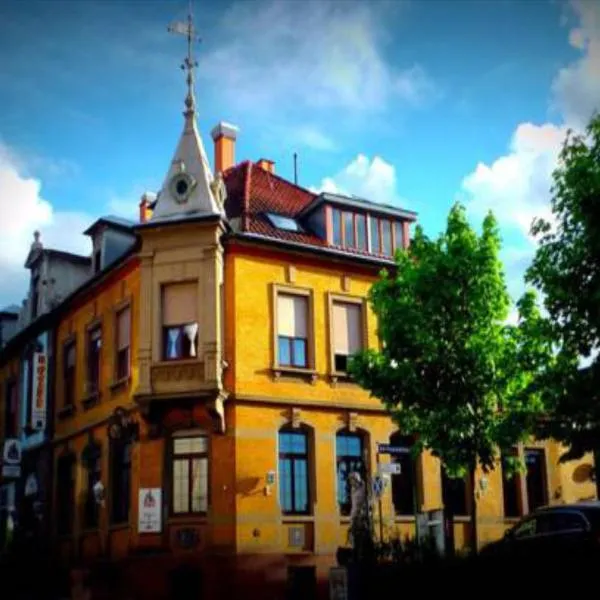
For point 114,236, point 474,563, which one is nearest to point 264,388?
point 114,236

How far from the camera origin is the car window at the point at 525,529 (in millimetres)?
18612

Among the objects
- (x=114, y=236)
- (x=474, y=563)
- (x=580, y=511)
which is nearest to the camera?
(x=474, y=563)

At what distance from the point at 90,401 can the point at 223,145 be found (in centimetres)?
956

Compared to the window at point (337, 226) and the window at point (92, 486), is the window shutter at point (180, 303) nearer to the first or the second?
the window at point (337, 226)

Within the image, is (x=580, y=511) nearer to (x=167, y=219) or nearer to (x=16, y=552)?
(x=167, y=219)

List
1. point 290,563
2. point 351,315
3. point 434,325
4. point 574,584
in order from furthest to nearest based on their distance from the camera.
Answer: point 351,315 → point 290,563 → point 434,325 → point 574,584

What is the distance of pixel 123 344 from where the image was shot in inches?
1048

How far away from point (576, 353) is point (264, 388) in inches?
360

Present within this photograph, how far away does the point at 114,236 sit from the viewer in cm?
2983

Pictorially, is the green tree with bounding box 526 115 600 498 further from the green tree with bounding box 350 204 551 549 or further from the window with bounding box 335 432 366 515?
the window with bounding box 335 432 366 515

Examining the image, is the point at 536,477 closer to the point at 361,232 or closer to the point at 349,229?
the point at 361,232

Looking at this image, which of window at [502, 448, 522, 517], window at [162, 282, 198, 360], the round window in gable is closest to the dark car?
window at [502, 448, 522, 517]

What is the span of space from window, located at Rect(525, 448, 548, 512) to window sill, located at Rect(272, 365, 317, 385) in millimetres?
8622

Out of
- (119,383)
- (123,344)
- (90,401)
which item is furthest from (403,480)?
(90,401)
